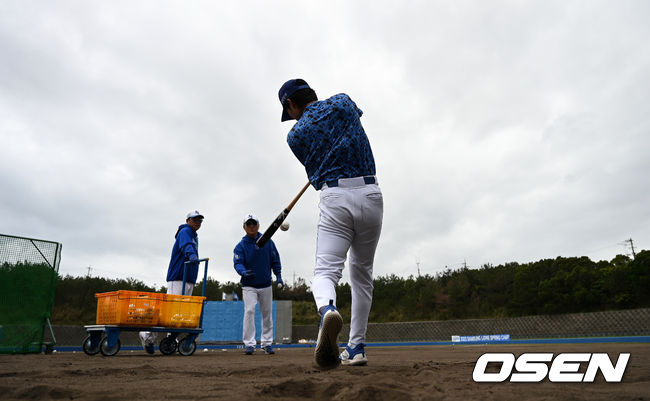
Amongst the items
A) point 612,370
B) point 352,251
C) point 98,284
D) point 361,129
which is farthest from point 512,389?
point 98,284

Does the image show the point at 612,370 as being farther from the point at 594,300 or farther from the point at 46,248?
the point at 594,300

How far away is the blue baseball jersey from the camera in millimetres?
2938

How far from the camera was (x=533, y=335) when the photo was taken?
16.6m

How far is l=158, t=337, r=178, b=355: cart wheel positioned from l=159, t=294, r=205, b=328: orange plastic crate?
425 millimetres

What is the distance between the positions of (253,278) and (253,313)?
0.58 meters

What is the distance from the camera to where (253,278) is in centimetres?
691

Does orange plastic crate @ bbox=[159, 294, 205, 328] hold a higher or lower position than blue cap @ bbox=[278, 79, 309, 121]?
lower

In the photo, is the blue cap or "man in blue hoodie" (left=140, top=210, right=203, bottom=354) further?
"man in blue hoodie" (left=140, top=210, right=203, bottom=354)

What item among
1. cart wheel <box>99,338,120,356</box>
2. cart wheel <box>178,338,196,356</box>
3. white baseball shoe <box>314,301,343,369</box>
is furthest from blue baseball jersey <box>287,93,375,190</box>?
cart wheel <box>178,338,196,356</box>

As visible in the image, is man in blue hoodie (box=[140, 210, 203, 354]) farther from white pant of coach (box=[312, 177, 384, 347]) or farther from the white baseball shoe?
the white baseball shoe

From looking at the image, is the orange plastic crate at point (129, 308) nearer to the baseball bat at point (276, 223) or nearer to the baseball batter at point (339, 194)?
the baseball bat at point (276, 223)

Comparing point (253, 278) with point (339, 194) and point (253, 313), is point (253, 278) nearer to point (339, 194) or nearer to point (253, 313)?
point (253, 313)

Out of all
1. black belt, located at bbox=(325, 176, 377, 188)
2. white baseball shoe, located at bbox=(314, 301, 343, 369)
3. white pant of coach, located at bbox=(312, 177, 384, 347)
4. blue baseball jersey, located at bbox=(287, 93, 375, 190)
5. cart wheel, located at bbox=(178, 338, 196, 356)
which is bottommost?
cart wheel, located at bbox=(178, 338, 196, 356)

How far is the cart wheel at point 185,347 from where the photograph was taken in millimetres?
6473
